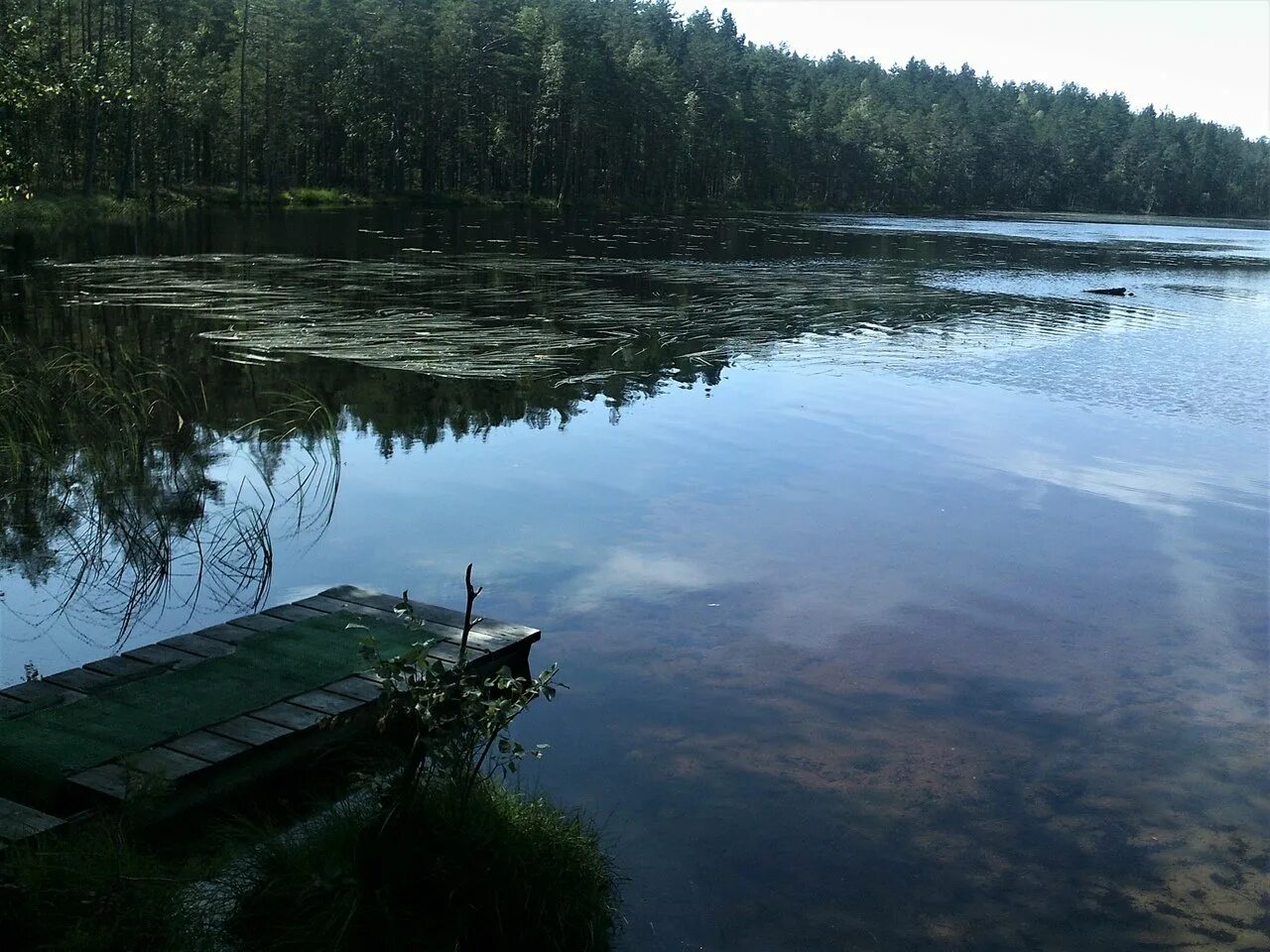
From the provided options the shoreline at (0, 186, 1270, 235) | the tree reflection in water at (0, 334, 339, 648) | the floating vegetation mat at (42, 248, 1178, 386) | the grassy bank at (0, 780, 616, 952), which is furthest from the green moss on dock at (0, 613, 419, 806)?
the shoreline at (0, 186, 1270, 235)

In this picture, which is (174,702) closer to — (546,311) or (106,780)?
(106,780)

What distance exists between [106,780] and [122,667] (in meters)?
1.17

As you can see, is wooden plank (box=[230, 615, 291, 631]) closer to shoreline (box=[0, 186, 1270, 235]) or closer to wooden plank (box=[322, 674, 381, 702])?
wooden plank (box=[322, 674, 381, 702])

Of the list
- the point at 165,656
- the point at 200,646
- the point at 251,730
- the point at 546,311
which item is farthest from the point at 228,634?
the point at 546,311

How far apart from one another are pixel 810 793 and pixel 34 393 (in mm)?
7699

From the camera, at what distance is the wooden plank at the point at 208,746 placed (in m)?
4.78

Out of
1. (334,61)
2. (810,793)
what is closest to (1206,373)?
(810,793)

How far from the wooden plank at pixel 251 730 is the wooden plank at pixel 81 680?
29.3 inches

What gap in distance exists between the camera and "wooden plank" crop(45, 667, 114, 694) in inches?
213

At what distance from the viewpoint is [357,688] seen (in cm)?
550

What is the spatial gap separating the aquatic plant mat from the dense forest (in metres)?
11.3

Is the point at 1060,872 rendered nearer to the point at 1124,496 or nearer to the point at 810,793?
the point at 810,793

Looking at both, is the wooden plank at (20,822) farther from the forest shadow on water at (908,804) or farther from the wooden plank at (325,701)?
the forest shadow on water at (908,804)

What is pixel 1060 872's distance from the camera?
485 centimetres
